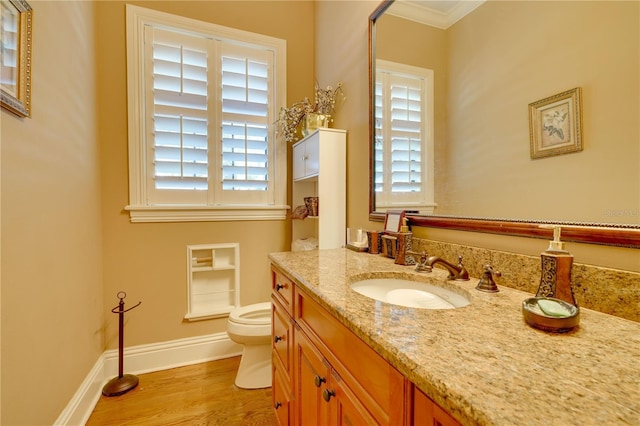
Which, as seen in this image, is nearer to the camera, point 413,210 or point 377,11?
point 413,210

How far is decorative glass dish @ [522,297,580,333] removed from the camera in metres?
0.58

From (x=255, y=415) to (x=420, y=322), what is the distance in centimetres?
149

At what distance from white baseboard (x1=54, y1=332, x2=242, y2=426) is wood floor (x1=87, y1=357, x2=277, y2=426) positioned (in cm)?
6

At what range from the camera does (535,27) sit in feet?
2.80

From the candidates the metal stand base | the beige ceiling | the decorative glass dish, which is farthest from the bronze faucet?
the metal stand base

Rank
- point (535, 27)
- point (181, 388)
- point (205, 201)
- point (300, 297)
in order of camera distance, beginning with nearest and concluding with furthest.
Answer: point (535, 27) < point (300, 297) < point (181, 388) < point (205, 201)

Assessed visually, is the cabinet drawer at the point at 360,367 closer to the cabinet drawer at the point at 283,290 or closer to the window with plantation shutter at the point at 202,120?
the cabinet drawer at the point at 283,290

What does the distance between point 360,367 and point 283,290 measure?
69 centimetres

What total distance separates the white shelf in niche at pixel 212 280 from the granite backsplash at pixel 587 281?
187 cm

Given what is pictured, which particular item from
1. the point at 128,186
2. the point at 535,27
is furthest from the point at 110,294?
the point at 535,27

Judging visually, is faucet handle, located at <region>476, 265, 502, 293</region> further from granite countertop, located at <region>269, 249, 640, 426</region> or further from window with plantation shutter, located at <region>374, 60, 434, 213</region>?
window with plantation shutter, located at <region>374, 60, 434, 213</region>

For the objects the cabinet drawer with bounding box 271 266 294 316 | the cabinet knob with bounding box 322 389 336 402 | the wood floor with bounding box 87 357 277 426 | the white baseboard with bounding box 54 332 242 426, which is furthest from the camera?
the white baseboard with bounding box 54 332 242 426

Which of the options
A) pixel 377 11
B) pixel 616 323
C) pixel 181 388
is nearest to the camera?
pixel 616 323

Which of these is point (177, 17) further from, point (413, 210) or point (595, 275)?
point (595, 275)
